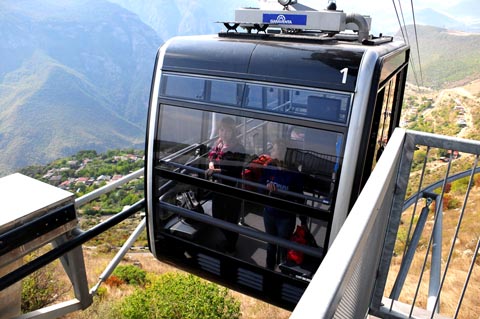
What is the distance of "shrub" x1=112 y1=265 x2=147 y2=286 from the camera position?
1305 cm

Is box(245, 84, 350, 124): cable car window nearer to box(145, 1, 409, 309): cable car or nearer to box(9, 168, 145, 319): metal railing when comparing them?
box(145, 1, 409, 309): cable car

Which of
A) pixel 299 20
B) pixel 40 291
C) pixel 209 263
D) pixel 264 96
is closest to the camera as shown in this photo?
pixel 264 96

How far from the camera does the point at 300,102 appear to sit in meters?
3.48

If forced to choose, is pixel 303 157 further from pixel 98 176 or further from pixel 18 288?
pixel 98 176

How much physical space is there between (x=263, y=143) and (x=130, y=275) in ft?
35.7

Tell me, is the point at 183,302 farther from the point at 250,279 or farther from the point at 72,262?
the point at 72,262

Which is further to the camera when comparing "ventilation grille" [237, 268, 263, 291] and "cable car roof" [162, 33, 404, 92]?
"ventilation grille" [237, 268, 263, 291]

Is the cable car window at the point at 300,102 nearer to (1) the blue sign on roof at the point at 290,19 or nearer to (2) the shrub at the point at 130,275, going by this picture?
(1) the blue sign on roof at the point at 290,19

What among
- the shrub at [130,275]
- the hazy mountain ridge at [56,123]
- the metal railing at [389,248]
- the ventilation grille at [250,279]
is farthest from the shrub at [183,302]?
the hazy mountain ridge at [56,123]

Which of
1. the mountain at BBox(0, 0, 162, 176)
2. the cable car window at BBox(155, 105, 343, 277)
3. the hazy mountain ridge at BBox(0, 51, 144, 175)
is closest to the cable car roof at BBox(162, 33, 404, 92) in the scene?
the cable car window at BBox(155, 105, 343, 277)

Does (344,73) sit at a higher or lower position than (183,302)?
higher

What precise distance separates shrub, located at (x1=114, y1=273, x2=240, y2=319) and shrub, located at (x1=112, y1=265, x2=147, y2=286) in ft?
17.9

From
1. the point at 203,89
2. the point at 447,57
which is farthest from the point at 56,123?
the point at 203,89

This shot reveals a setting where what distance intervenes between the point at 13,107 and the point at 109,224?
15418cm
